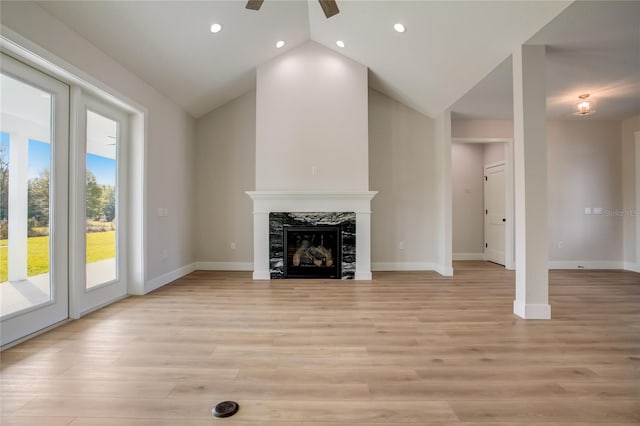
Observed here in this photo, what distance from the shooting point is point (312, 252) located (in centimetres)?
488

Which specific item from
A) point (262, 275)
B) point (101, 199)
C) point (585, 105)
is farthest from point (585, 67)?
point (101, 199)

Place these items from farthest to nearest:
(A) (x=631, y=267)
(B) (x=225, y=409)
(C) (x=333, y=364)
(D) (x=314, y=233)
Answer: (A) (x=631, y=267) < (D) (x=314, y=233) < (C) (x=333, y=364) < (B) (x=225, y=409)

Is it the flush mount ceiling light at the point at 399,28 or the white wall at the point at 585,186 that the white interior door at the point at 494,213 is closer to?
the white wall at the point at 585,186

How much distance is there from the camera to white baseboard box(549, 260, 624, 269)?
17.7 ft

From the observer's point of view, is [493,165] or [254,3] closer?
[254,3]

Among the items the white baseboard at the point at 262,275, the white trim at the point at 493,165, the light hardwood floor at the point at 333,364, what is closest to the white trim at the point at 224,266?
the white baseboard at the point at 262,275

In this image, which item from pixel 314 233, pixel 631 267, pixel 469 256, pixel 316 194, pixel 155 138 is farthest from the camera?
pixel 469 256

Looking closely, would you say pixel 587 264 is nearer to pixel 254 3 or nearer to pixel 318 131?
pixel 318 131

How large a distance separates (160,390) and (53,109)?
8.62 feet

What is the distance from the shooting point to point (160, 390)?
1.72 metres

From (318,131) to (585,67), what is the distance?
130 inches

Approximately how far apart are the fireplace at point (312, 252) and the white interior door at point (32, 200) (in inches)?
107

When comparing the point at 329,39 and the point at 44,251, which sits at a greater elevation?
the point at 329,39

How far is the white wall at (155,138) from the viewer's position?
96.0 inches
